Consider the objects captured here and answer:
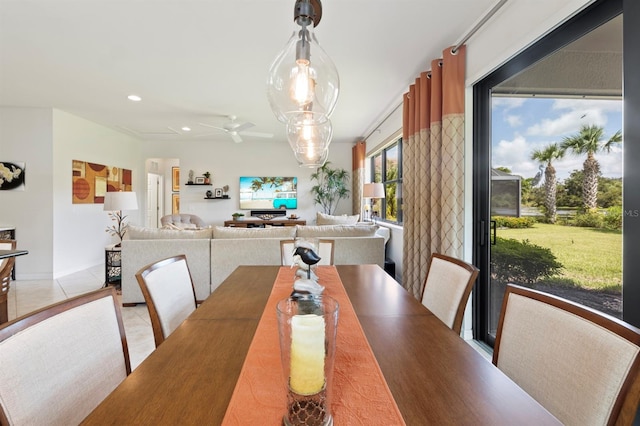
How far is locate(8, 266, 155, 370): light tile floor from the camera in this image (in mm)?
2352

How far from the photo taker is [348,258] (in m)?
3.22

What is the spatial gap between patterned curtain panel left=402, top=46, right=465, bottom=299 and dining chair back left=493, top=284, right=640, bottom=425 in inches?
64.0

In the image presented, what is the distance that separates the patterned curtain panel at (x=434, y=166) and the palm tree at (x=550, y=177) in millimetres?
619

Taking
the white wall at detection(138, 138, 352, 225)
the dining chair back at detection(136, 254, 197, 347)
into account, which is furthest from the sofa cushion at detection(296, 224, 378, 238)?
the white wall at detection(138, 138, 352, 225)

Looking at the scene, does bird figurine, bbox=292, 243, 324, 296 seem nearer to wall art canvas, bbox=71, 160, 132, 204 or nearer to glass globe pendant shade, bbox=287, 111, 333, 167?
glass globe pendant shade, bbox=287, 111, 333, 167

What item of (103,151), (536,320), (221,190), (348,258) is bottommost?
(348,258)

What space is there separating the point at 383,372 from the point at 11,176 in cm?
584

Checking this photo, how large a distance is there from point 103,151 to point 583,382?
261 inches

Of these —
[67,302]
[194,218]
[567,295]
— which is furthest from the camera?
[194,218]

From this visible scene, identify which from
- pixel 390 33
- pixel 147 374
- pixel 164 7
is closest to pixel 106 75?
pixel 164 7

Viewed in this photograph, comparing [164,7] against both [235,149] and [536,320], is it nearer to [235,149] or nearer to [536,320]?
[536,320]

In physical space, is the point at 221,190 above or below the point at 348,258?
above

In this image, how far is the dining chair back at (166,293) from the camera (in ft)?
3.80

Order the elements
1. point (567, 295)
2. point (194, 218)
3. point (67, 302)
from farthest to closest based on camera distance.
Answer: point (194, 218) → point (567, 295) → point (67, 302)
